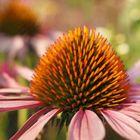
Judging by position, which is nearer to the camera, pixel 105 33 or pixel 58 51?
pixel 58 51

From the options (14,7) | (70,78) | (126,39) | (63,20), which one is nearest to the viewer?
(70,78)

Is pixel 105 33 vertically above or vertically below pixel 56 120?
above

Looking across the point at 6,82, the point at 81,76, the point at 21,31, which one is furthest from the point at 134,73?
the point at 21,31

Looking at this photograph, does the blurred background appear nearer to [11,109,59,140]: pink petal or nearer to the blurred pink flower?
the blurred pink flower

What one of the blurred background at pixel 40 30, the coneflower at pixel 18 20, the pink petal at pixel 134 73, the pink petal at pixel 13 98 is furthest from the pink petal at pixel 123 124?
the coneflower at pixel 18 20

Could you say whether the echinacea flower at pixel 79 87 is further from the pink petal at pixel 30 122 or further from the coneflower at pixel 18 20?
the coneflower at pixel 18 20

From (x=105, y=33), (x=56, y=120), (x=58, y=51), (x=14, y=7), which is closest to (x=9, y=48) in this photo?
(x=14, y=7)

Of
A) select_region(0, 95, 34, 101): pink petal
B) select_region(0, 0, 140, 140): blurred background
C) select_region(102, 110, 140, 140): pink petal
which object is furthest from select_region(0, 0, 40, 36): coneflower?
select_region(102, 110, 140, 140): pink petal

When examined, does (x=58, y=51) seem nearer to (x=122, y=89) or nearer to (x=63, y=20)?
(x=122, y=89)
